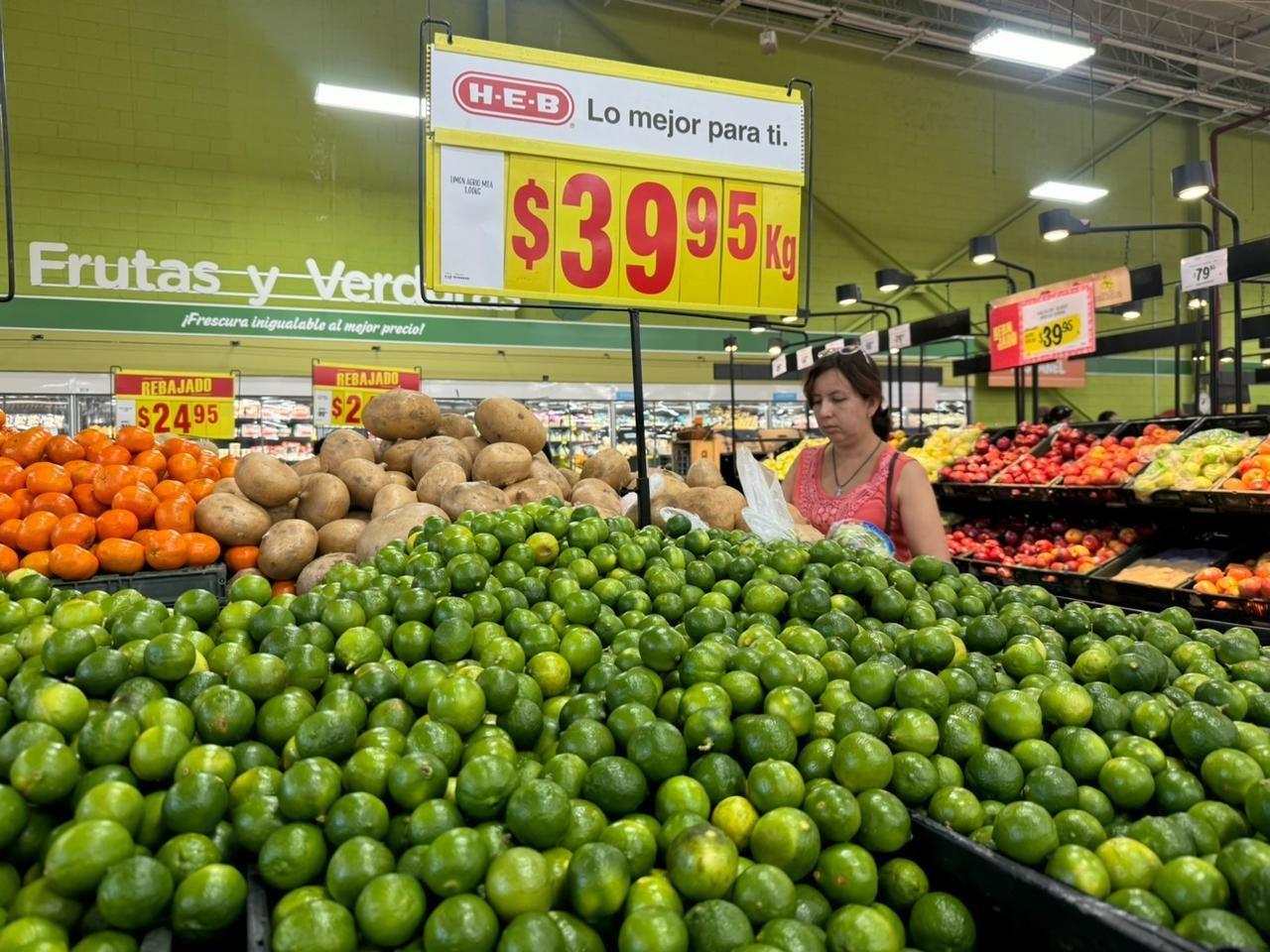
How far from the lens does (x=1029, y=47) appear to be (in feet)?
28.1

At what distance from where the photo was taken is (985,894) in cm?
97

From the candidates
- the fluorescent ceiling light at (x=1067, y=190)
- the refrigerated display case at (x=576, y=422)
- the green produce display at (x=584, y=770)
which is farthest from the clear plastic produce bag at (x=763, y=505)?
the fluorescent ceiling light at (x=1067, y=190)

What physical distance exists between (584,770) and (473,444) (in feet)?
9.03

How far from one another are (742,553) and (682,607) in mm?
373

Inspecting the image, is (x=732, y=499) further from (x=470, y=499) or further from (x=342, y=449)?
(x=342, y=449)

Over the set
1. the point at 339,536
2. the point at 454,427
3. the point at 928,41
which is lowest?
the point at 339,536

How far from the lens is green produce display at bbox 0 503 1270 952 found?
2.97ft

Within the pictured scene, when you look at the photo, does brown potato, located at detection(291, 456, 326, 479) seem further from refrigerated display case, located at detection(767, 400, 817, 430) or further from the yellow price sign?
refrigerated display case, located at detection(767, 400, 817, 430)

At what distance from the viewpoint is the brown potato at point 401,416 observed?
3768mm

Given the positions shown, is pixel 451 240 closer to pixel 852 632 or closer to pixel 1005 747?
pixel 852 632

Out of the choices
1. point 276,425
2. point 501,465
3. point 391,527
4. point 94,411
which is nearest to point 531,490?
point 501,465

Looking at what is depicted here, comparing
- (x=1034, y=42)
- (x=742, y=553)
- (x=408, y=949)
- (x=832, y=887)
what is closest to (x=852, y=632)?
(x=742, y=553)

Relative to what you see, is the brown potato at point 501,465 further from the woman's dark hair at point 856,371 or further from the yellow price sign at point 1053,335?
the yellow price sign at point 1053,335

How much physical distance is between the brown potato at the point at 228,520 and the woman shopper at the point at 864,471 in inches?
89.3
